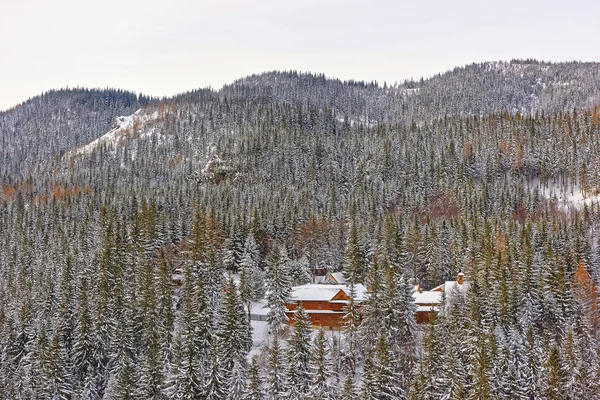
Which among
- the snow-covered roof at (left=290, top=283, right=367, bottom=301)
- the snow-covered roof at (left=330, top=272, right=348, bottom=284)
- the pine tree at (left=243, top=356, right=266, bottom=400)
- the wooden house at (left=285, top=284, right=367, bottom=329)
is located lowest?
the pine tree at (left=243, top=356, right=266, bottom=400)

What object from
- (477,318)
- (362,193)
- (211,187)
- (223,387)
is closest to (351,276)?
(477,318)

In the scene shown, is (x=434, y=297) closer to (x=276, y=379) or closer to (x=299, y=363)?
(x=299, y=363)

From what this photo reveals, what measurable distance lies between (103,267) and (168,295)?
11587mm

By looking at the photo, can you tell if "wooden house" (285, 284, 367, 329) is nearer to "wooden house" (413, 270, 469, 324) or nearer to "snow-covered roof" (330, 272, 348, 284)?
"wooden house" (413, 270, 469, 324)

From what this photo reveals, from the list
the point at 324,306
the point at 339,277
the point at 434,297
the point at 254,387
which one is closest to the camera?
the point at 254,387

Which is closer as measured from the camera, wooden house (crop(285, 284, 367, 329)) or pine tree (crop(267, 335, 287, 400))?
pine tree (crop(267, 335, 287, 400))

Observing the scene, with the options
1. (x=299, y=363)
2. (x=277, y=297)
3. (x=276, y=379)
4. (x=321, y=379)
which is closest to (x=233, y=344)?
(x=276, y=379)

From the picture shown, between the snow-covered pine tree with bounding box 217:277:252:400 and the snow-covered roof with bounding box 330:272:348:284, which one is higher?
the snow-covered roof with bounding box 330:272:348:284

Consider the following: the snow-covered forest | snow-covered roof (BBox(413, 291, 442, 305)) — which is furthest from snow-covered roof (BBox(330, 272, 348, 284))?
snow-covered roof (BBox(413, 291, 442, 305))

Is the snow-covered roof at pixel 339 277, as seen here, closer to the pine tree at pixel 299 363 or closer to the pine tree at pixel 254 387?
the pine tree at pixel 299 363

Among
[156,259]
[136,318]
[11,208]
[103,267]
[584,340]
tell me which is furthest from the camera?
[11,208]

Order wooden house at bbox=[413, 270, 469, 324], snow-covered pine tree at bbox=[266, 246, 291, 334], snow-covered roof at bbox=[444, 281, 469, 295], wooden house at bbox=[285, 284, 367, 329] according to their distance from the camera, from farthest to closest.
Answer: wooden house at bbox=[285, 284, 367, 329] < snow-covered roof at bbox=[444, 281, 469, 295] < snow-covered pine tree at bbox=[266, 246, 291, 334] < wooden house at bbox=[413, 270, 469, 324]

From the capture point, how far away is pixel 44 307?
7775 centimetres

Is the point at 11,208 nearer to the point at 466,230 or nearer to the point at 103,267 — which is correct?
the point at 103,267
